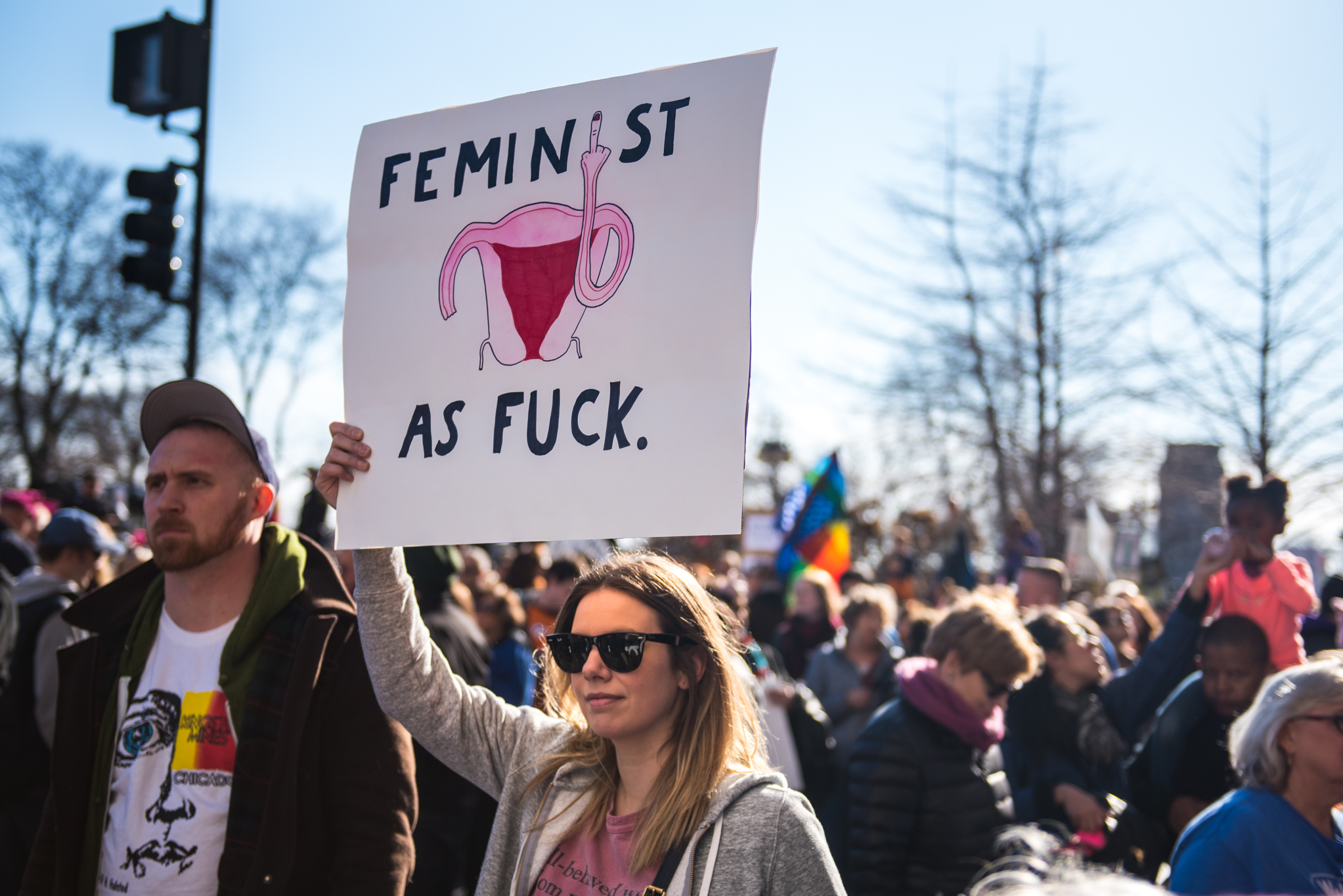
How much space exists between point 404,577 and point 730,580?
10.5m

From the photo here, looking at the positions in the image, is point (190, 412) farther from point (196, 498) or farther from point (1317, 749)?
point (1317, 749)

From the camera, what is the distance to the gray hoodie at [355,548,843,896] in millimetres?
1849

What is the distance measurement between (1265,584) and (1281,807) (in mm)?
2231

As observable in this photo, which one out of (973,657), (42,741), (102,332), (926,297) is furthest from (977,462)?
(102,332)

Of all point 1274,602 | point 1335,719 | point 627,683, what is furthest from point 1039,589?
point 627,683

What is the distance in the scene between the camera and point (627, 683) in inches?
79.4

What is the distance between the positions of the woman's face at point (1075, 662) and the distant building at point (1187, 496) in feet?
26.5

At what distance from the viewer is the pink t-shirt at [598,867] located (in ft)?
6.28

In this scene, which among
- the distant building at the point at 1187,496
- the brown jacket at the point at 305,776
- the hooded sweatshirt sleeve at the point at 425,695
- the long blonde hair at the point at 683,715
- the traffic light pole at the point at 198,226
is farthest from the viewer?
the distant building at the point at 1187,496

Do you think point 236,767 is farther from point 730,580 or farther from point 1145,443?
point 1145,443

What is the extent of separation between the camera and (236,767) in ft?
7.86

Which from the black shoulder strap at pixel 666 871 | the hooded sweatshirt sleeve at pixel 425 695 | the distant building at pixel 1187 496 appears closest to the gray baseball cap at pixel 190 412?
the hooded sweatshirt sleeve at pixel 425 695

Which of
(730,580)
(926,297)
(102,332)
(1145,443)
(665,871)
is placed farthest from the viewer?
(102,332)

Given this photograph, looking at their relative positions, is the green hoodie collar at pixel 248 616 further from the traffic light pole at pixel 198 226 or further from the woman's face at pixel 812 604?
the woman's face at pixel 812 604
